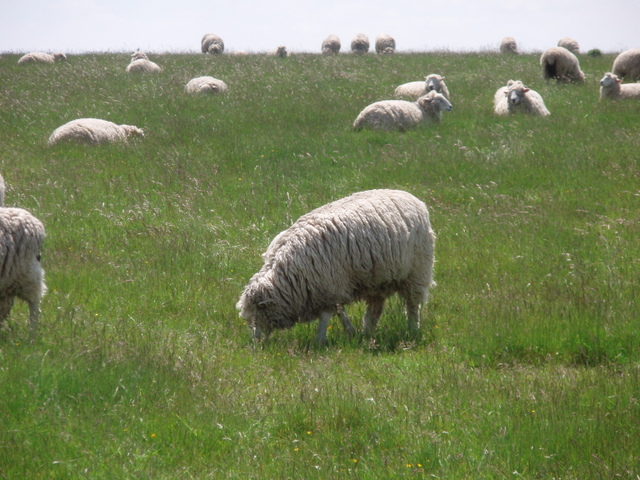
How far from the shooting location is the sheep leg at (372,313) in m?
7.47

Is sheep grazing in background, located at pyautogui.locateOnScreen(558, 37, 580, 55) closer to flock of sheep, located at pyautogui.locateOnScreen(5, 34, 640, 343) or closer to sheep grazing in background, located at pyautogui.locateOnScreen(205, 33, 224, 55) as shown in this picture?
sheep grazing in background, located at pyautogui.locateOnScreen(205, 33, 224, 55)

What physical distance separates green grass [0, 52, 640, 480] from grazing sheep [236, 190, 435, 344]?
1.01 ft

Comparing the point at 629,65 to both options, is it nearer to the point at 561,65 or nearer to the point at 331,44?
the point at 561,65

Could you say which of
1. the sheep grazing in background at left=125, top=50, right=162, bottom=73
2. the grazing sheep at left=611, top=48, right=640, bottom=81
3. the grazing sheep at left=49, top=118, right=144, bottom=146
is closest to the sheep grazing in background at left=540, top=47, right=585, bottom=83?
the grazing sheep at left=611, top=48, right=640, bottom=81

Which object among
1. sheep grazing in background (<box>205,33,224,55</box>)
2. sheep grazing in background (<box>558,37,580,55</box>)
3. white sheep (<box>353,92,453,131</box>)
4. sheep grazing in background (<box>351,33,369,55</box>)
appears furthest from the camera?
sheep grazing in background (<box>351,33,369,55</box>)

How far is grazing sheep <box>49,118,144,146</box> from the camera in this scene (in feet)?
46.8

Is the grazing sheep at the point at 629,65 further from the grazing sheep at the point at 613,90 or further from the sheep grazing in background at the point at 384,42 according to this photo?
the sheep grazing in background at the point at 384,42

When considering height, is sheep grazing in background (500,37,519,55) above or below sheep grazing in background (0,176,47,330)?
above

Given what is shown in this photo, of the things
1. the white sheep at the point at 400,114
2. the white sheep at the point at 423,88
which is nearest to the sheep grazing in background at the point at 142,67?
the white sheep at the point at 423,88

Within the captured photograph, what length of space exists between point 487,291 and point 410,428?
3530 millimetres

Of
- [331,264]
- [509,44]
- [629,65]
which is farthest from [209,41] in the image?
[331,264]

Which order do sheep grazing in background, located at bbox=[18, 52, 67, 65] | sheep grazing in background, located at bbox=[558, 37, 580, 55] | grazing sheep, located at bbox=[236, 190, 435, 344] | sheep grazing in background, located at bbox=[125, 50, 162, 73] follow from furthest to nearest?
sheep grazing in background, located at bbox=[558, 37, 580, 55] → sheep grazing in background, located at bbox=[18, 52, 67, 65] → sheep grazing in background, located at bbox=[125, 50, 162, 73] → grazing sheep, located at bbox=[236, 190, 435, 344]

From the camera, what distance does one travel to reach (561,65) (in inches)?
843

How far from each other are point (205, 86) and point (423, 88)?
5.87 metres
